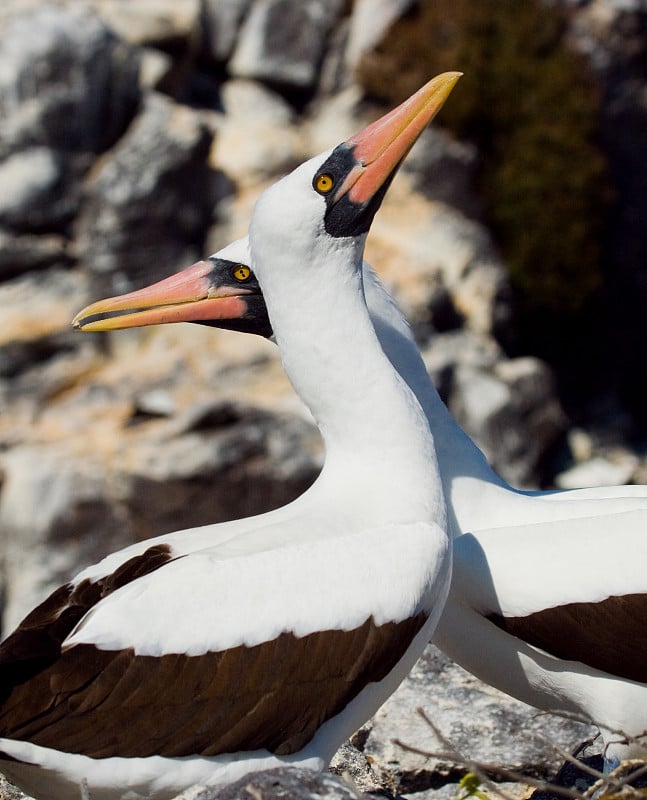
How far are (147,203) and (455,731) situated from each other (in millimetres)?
11399

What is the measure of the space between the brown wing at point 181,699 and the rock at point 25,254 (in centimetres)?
1208

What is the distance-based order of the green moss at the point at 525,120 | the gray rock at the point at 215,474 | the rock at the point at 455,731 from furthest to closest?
the green moss at the point at 525,120 < the gray rock at the point at 215,474 < the rock at the point at 455,731

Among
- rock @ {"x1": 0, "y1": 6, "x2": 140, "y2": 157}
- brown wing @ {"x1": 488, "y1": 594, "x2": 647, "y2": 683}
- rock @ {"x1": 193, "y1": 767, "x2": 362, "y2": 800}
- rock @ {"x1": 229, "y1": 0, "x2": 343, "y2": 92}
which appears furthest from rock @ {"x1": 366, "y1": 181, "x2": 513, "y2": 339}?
rock @ {"x1": 193, "y1": 767, "x2": 362, "y2": 800}

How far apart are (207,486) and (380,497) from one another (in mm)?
9122

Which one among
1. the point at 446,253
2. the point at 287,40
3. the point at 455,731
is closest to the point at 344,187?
the point at 455,731

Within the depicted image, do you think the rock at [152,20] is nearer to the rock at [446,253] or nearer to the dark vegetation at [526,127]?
the dark vegetation at [526,127]

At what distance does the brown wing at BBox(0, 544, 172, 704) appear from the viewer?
3.03m

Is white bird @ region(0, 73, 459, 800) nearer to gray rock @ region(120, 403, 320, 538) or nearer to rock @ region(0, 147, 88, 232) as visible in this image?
gray rock @ region(120, 403, 320, 538)

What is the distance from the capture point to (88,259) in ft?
48.8

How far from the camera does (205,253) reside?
15648 millimetres

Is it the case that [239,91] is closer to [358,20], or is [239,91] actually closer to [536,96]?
[358,20]

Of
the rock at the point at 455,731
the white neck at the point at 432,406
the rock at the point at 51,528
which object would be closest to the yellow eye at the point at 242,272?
the white neck at the point at 432,406

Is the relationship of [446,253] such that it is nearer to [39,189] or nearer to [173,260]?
[173,260]

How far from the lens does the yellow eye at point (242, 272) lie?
13.4ft
